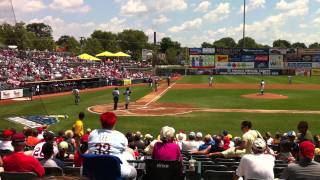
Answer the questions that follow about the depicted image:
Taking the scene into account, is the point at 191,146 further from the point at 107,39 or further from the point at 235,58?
the point at 107,39

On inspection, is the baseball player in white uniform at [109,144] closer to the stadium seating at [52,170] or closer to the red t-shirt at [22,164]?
the red t-shirt at [22,164]

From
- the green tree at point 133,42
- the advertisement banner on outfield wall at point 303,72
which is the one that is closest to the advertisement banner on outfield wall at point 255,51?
the advertisement banner on outfield wall at point 303,72

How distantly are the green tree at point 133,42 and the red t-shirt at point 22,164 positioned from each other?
141m

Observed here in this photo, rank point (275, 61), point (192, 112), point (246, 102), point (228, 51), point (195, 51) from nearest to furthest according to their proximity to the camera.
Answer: point (192, 112)
point (246, 102)
point (195, 51)
point (228, 51)
point (275, 61)

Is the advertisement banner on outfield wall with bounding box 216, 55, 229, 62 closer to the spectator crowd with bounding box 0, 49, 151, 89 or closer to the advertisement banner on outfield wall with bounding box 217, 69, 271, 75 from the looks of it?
the advertisement banner on outfield wall with bounding box 217, 69, 271, 75

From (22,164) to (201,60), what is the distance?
271 ft

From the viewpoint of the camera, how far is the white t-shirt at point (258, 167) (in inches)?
269

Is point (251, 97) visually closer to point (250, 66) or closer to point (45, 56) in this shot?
point (45, 56)

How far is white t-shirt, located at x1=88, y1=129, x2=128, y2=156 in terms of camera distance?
5.84m

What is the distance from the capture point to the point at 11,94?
39656 mm

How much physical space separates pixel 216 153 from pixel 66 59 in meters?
58.5

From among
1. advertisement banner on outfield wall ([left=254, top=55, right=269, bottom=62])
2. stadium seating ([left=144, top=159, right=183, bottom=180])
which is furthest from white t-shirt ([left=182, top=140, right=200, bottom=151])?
advertisement banner on outfield wall ([left=254, top=55, right=269, bottom=62])

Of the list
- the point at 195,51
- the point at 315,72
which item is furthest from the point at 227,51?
the point at 315,72

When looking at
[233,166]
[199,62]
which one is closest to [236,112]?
[233,166]
